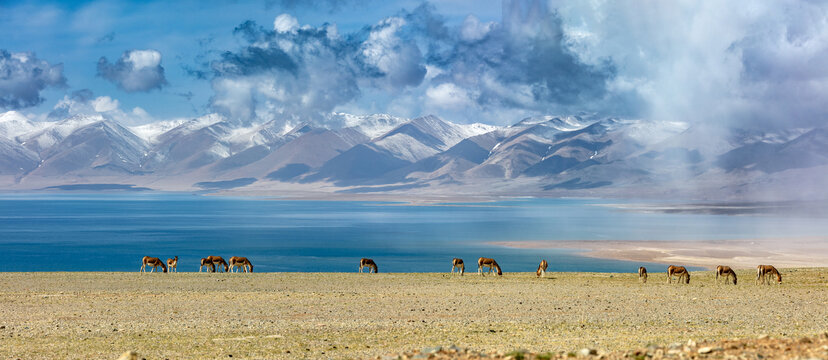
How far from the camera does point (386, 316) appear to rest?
22.8 m

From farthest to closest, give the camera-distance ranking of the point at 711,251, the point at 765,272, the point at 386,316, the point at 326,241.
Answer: the point at 326,241, the point at 711,251, the point at 765,272, the point at 386,316

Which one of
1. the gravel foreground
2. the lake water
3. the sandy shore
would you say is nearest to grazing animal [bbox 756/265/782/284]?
the gravel foreground

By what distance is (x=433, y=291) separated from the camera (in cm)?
3077

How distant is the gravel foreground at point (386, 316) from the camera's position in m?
16.7

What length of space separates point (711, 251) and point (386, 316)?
179 ft

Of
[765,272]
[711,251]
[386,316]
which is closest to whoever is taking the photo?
[386,316]

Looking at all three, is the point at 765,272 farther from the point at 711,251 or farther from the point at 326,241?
the point at 326,241

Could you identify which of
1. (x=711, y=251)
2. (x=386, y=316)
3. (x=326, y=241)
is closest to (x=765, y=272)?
(x=386, y=316)

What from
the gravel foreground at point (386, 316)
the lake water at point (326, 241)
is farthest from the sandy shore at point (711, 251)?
the gravel foreground at point (386, 316)

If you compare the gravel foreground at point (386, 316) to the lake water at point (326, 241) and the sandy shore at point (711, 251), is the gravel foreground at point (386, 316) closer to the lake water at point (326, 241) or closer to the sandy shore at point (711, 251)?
the lake water at point (326, 241)

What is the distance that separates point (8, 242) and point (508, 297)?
7337 cm

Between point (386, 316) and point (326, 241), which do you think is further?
point (326, 241)

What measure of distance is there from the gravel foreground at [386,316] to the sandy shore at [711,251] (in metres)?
25.0

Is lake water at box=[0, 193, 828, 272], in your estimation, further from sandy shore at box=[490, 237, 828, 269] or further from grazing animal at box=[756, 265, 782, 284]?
grazing animal at box=[756, 265, 782, 284]
